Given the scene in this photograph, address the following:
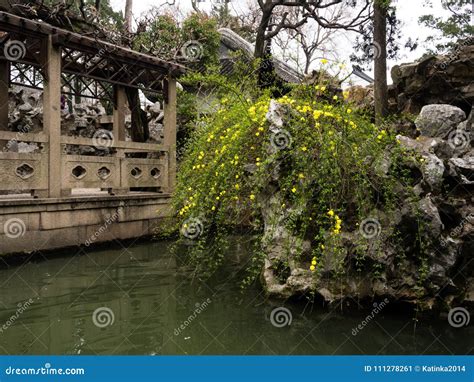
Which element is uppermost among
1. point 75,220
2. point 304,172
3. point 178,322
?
point 304,172

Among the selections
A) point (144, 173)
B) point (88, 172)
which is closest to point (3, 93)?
point (88, 172)

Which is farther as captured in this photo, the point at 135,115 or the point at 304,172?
the point at 135,115

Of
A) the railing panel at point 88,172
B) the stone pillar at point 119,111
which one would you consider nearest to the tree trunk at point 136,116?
the stone pillar at point 119,111

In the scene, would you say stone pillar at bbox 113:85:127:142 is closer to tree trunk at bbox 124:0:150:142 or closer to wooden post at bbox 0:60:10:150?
tree trunk at bbox 124:0:150:142

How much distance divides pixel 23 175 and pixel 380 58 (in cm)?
601

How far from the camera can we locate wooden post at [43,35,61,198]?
21.3 feet

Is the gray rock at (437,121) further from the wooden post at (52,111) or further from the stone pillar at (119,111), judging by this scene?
the stone pillar at (119,111)

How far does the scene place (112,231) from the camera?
7.34 meters

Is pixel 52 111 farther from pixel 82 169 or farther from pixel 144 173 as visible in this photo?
pixel 144 173

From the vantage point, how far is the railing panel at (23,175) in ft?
19.7

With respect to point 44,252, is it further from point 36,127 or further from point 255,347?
point 36,127

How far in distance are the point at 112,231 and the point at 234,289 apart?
10.9ft

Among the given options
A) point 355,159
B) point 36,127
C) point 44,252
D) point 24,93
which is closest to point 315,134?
point 355,159

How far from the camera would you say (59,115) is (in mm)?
6676
